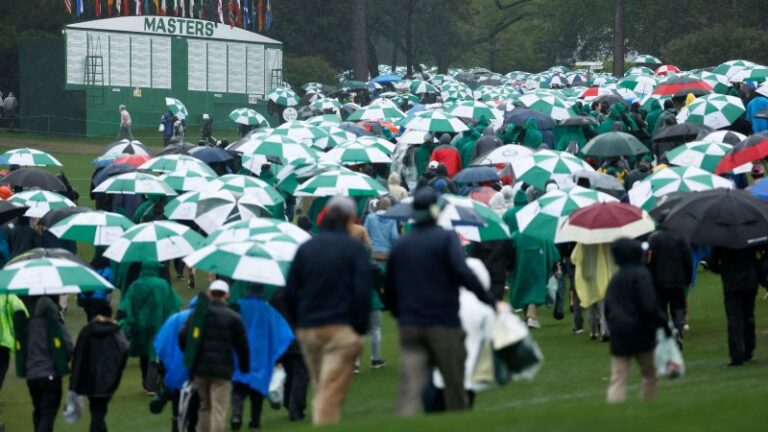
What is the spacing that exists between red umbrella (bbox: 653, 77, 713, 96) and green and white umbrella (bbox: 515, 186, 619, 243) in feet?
50.0

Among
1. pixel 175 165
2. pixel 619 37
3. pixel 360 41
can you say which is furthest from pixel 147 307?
pixel 360 41

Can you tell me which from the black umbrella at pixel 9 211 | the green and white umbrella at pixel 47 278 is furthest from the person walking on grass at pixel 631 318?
Result: the black umbrella at pixel 9 211

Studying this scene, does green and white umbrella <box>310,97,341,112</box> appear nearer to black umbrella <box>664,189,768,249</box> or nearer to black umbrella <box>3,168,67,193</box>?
black umbrella <box>3,168,67,193</box>

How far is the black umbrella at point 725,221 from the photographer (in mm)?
14953

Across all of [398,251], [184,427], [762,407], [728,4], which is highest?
[728,4]

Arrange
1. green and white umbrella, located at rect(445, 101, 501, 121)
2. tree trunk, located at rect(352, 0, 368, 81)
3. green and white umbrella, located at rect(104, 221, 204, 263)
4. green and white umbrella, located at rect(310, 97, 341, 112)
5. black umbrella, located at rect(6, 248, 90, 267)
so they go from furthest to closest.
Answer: tree trunk, located at rect(352, 0, 368, 81)
green and white umbrella, located at rect(310, 97, 341, 112)
green and white umbrella, located at rect(445, 101, 501, 121)
green and white umbrella, located at rect(104, 221, 204, 263)
black umbrella, located at rect(6, 248, 90, 267)

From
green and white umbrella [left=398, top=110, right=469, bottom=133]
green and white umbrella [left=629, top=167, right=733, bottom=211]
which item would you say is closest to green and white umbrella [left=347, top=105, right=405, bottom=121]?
green and white umbrella [left=398, top=110, right=469, bottom=133]

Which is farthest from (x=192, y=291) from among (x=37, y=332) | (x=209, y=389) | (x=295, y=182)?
(x=209, y=389)

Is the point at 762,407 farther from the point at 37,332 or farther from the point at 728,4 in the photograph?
the point at 728,4

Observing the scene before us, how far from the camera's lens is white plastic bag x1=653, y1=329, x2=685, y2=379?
11.4 meters

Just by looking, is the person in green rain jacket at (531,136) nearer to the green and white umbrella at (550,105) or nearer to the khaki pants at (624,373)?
the green and white umbrella at (550,105)

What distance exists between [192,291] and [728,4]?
54636 millimetres

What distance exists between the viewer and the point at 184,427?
43.7 feet

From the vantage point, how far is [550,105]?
108ft
